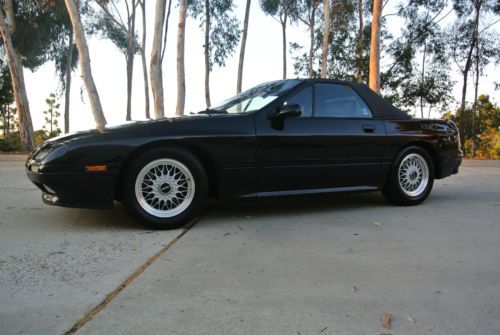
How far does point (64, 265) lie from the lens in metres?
2.80

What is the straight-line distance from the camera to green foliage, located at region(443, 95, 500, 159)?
20.3 meters

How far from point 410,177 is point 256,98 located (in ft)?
6.68

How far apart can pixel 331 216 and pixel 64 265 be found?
102 inches

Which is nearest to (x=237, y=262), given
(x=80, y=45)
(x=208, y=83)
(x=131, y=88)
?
(x=80, y=45)

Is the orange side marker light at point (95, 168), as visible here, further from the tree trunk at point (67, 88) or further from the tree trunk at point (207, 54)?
the tree trunk at point (67, 88)

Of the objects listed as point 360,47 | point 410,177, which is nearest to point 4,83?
point 360,47

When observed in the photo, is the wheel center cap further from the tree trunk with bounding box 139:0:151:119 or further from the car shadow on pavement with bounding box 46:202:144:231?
the tree trunk with bounding box 139:0:151:119

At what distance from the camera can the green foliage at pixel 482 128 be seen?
798 inches

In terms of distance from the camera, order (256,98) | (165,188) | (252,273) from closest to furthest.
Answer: (252,273)
(165,188)
(256,98)

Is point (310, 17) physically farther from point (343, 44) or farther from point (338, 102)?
point (338, 102)

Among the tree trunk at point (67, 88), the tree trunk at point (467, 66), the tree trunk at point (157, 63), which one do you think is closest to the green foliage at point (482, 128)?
the tree trunk at point (467, 66)

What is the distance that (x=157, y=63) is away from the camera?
41.3 ft

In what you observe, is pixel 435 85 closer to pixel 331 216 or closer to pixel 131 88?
pixel 131 88

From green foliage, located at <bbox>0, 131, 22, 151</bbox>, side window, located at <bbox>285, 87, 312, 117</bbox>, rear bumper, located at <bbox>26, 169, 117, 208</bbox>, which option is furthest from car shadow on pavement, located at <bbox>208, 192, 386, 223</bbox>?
green foliage, located at <bbox>0, 131, 22, 151</bbox>
